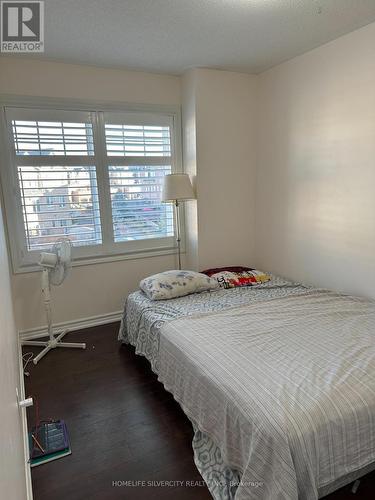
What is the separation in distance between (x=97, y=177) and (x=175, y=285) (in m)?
1.45

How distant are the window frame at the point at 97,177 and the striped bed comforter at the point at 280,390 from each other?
1.52 meters

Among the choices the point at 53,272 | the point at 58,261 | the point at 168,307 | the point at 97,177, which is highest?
the point at 97,177

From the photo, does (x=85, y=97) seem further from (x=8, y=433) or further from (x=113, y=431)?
(x=8, y=433)

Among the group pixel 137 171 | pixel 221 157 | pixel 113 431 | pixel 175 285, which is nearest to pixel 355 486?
pixel 113 431

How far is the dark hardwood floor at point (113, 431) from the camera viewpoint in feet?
5.29

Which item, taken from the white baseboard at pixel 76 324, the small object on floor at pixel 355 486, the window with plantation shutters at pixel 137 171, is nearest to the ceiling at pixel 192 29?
the window with plantation shutters at pixel 137 171

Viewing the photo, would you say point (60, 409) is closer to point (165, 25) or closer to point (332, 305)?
point (332, 305)

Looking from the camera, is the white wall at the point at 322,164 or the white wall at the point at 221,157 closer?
the white wall at the point at 322,164

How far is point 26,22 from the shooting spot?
2.23 metres

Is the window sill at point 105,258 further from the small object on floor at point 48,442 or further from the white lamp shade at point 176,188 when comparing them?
the small object on floor at point 48,442

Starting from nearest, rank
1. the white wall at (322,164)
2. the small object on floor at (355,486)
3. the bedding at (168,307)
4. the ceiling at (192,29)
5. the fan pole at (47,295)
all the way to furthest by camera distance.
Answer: the small object on floor at (355,486) → the ceiling at (192,29) → the bedding at (168,307) → the white wall at (322,164) → the fan pole at (47,295)

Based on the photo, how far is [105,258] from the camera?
3471mm

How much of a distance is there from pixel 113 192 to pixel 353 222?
235 centimetres

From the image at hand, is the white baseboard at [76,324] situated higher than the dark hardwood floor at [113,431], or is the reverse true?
the white baseboard at [76,324]
